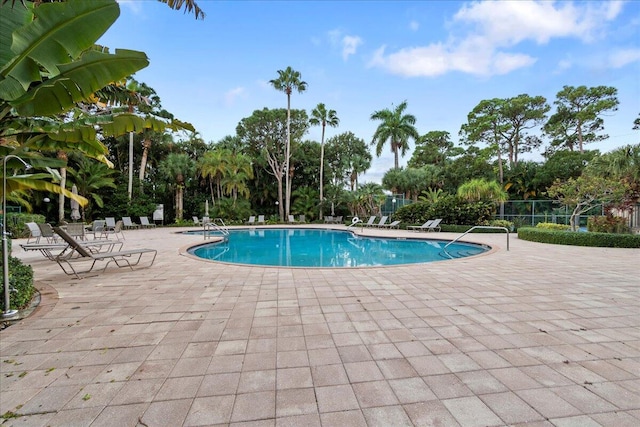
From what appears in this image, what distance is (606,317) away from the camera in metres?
3.59

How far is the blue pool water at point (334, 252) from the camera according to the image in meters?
9.53

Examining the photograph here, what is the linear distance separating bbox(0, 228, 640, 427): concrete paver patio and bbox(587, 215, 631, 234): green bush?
8.83 metres

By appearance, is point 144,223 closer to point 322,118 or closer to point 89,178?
point 89,178

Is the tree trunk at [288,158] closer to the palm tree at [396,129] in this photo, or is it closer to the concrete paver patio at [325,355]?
the palm tree at [396,129]

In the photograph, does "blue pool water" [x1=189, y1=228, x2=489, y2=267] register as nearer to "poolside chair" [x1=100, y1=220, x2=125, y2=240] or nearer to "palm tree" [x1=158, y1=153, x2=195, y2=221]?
"poolside chair" [x1=100, y1=220, x2=125, y2=240]

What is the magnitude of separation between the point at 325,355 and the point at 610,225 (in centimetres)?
1401

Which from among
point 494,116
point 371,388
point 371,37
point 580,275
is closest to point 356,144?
point 494,116

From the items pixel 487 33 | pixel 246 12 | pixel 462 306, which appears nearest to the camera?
pixel 462 306

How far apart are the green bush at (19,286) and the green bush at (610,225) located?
644 inches

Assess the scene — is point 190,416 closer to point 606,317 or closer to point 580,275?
point 606,317

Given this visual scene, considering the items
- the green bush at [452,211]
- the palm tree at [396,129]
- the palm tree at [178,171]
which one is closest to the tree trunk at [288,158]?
the palm tree at [178,171]

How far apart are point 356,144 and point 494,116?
1160cm

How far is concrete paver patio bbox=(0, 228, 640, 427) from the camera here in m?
1.90

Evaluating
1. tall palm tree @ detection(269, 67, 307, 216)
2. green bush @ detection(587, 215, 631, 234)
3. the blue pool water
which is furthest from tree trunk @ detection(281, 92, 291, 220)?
green bush @ detection(587, 215, 631, 234)
